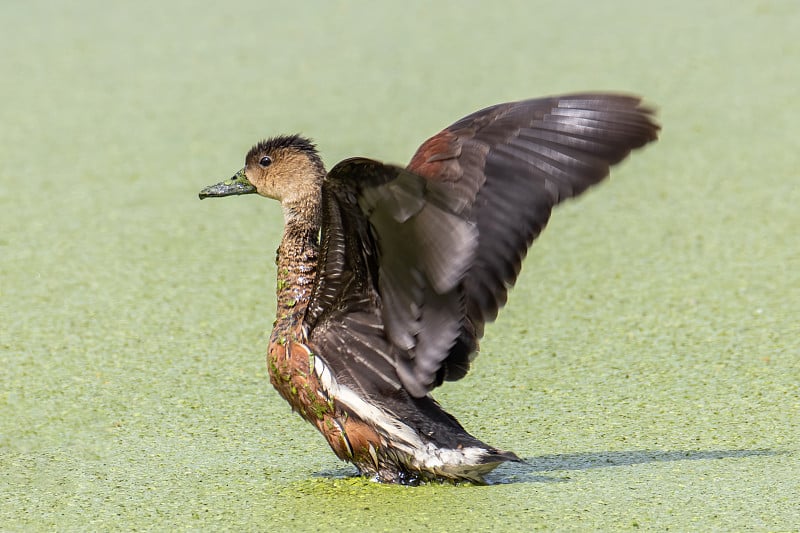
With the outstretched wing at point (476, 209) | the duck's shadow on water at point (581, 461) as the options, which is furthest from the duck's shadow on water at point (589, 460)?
the outstretched wing at point (476, 209)

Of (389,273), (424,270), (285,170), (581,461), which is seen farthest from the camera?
(285,170)

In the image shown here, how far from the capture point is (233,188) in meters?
2.91

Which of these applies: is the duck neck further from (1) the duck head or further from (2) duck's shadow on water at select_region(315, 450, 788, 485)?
(2) duck's shadow on water at select_region(315, 450, 788, 485)

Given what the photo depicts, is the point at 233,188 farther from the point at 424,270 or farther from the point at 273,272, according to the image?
the point at 424,270

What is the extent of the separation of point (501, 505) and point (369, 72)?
3119 mm

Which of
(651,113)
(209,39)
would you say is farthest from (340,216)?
(209,39)

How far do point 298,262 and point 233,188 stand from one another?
39 centimetres

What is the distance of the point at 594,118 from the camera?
2.29m

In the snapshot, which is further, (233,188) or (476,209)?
(233,188)

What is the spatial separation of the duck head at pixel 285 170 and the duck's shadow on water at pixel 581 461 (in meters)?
0.60

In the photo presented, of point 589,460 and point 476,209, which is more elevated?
point 476,209

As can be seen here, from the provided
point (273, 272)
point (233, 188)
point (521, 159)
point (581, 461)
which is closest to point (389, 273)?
point (521, 159)

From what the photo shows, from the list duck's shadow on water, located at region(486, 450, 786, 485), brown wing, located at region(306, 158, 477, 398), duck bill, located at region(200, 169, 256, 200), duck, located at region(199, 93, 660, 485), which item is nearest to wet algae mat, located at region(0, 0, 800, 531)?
duck's shadow on water, located at region(486, 450, 786, 485)

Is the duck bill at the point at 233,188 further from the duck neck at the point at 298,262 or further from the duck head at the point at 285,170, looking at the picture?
the duck neck at the point at 298,262
